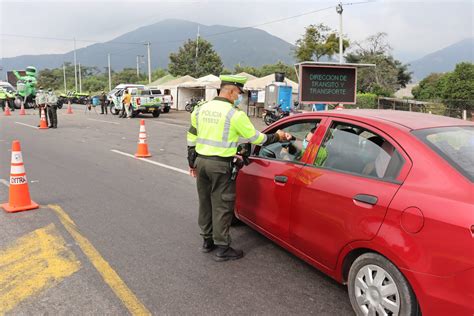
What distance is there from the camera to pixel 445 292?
2523 mm

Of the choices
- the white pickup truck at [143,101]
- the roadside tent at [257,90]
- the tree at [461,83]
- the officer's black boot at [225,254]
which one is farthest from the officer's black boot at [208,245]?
the tree at [461,83]

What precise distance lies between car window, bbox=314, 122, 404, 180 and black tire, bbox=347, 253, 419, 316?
2.02 feet

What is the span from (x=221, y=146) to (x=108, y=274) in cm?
161

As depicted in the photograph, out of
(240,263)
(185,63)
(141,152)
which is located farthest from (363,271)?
(185,63)

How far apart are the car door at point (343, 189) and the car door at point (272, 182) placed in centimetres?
16

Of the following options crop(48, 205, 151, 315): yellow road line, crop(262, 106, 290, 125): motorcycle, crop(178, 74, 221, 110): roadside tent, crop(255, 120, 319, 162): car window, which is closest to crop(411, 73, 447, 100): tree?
crop(178, 74, 221, 110): roadside tent

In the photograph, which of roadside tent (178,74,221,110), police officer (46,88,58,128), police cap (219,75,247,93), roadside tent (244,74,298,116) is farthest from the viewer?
roadside tent (178,74,221,110)

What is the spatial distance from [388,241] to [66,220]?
4260 mm

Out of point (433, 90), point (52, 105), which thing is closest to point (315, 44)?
point (433, 90)

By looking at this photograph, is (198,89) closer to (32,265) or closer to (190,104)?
(190,104)

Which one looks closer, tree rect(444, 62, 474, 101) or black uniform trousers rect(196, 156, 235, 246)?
black uniform trousers rect(196, 156, 235, 246)

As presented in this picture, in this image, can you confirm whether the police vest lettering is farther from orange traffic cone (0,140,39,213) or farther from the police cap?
orange traffic cone (0,140,39,213)

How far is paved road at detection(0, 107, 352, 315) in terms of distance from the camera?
136 inches

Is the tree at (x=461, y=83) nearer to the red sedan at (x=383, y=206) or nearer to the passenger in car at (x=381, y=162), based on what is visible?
the red sedan at (x=383, y=206)
